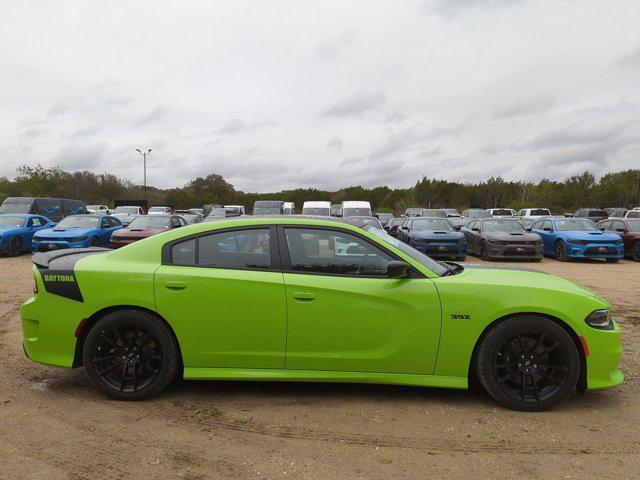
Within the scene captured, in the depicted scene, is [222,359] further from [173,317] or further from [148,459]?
[148,459]

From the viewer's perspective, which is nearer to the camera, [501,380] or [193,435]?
[193,435]

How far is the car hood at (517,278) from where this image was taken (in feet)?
12.7

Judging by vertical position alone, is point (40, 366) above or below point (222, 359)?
below

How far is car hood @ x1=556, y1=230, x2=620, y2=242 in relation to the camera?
1488 centimetres

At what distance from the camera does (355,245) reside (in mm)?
3992

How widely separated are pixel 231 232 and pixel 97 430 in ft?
5.66

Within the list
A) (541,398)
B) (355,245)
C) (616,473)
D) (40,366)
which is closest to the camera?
(616,473)

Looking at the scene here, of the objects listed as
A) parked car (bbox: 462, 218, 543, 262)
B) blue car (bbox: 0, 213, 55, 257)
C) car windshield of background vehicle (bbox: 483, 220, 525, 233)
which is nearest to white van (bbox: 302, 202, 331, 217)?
parked car (bbox: 462, 218, 543, 262)

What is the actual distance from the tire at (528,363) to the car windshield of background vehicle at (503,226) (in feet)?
41.2

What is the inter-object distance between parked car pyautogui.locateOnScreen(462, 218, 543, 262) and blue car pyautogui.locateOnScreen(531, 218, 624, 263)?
35.2 inches

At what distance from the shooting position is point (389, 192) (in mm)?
84125

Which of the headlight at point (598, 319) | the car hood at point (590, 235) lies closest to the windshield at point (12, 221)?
the headlight at point (598, 319)

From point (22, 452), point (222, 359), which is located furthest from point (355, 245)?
point (22, 452)

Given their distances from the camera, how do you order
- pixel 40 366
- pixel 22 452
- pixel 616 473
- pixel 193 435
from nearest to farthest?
pixel 616 473
pixel 22 452
pixel 193 435
pixel 40 366
